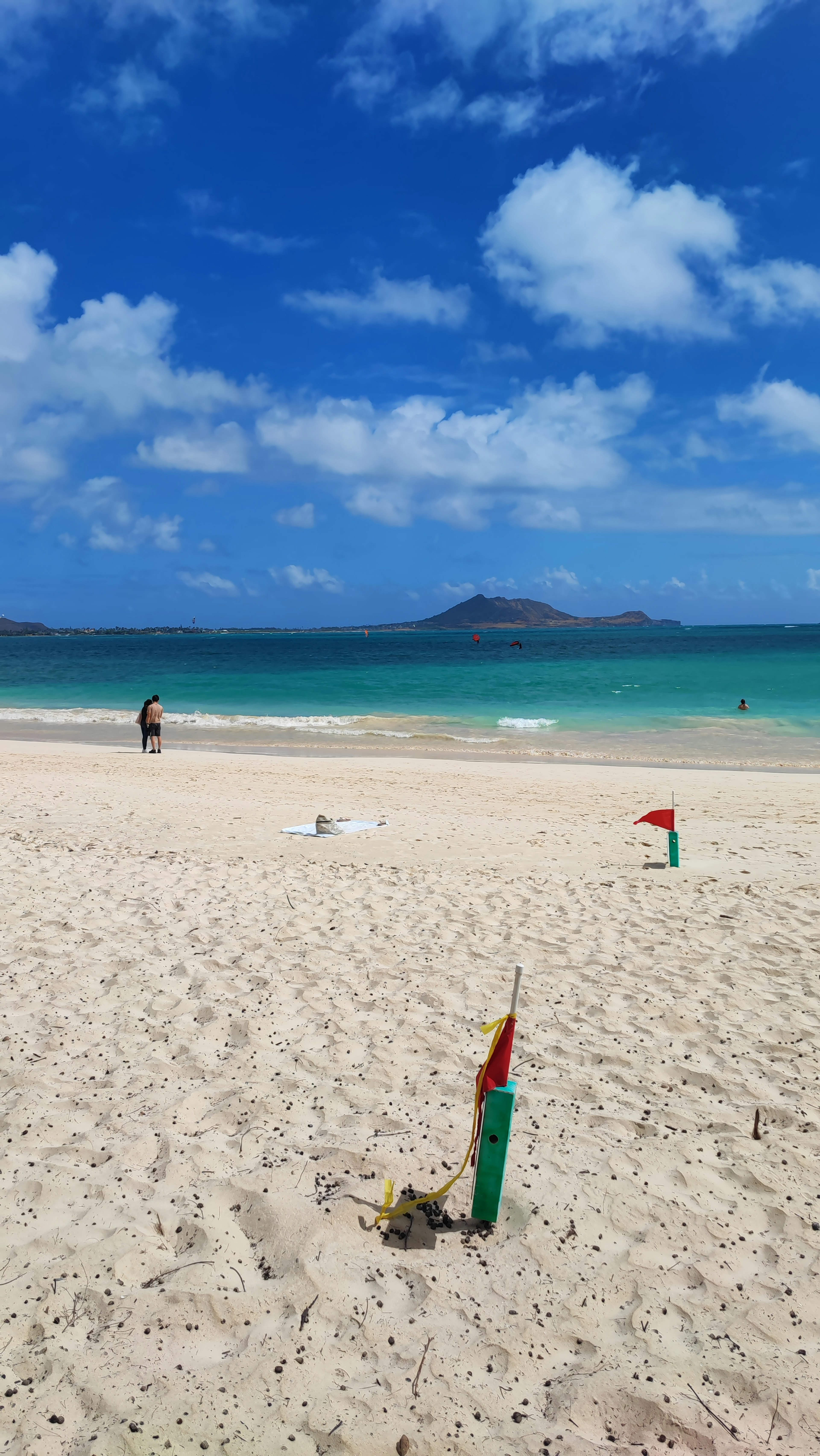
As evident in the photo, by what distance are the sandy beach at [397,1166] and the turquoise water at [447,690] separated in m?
18.6

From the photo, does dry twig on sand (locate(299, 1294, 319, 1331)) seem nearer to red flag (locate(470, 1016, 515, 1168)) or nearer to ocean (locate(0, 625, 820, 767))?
red flag (locate(470, 1016, 515, 1168))

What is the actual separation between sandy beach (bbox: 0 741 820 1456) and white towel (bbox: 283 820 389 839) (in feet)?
6.95

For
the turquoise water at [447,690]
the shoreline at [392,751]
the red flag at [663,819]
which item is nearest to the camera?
the red flag at [663,819]

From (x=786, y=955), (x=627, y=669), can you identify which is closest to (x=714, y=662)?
(x=627, y=669)

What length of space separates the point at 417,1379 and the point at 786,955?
4.93 m

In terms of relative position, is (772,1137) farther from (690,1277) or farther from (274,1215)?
(274,1215)

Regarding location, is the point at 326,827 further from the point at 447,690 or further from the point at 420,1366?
the point at 447,690

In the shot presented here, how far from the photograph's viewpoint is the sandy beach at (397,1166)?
2748 mm

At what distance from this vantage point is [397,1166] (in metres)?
3.90

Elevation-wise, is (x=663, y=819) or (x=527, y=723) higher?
(x=527, y=723)

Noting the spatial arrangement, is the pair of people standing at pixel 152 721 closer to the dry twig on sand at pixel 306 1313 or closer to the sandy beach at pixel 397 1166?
the sandy beach at pixel 397 1166

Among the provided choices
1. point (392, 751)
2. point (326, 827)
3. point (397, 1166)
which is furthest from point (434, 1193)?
point (392, 751)

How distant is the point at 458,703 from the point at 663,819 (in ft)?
97.7

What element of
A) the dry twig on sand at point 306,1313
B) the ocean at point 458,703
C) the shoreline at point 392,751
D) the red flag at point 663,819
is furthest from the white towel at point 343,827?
the ocean at point 458,703
